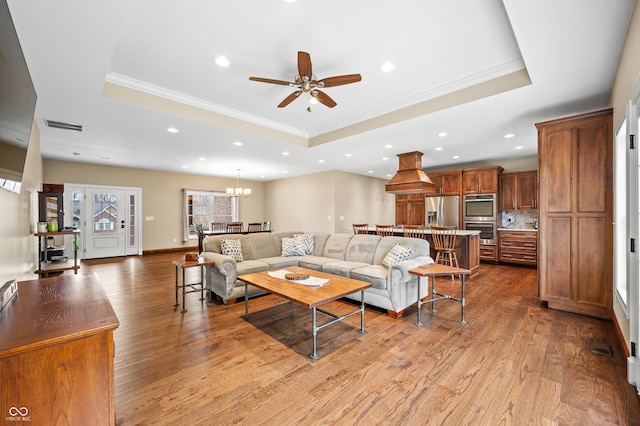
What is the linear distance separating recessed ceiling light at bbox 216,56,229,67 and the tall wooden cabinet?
3.90 metres

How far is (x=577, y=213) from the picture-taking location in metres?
3.26

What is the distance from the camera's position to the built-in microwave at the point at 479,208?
6559mm

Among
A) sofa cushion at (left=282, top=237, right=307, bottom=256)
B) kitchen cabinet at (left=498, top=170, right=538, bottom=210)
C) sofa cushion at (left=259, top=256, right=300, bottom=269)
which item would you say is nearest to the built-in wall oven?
kitchen cabinet at (left=498, top=170, right=538, bottom=210)

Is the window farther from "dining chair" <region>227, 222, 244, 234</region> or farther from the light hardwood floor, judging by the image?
the light hardwood floor

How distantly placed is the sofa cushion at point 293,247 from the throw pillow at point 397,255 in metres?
1.65

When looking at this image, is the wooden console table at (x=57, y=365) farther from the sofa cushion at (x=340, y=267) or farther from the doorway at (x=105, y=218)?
the doorway at (x=105, y=218)

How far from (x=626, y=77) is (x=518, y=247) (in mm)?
4796

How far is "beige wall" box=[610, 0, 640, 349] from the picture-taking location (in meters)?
1.94

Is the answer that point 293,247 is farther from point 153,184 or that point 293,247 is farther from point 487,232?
point 153,184

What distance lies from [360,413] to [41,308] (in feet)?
6.23

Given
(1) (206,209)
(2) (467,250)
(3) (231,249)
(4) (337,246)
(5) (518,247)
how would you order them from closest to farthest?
(3) (231,249), (4) (337,246), (2) (467,250), (5) (518,247), (1) (206,209)

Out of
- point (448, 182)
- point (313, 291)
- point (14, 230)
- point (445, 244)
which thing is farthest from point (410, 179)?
point (14, 230)

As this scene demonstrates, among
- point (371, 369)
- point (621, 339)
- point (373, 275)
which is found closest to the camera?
point (371, 369)

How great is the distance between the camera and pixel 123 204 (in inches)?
313
